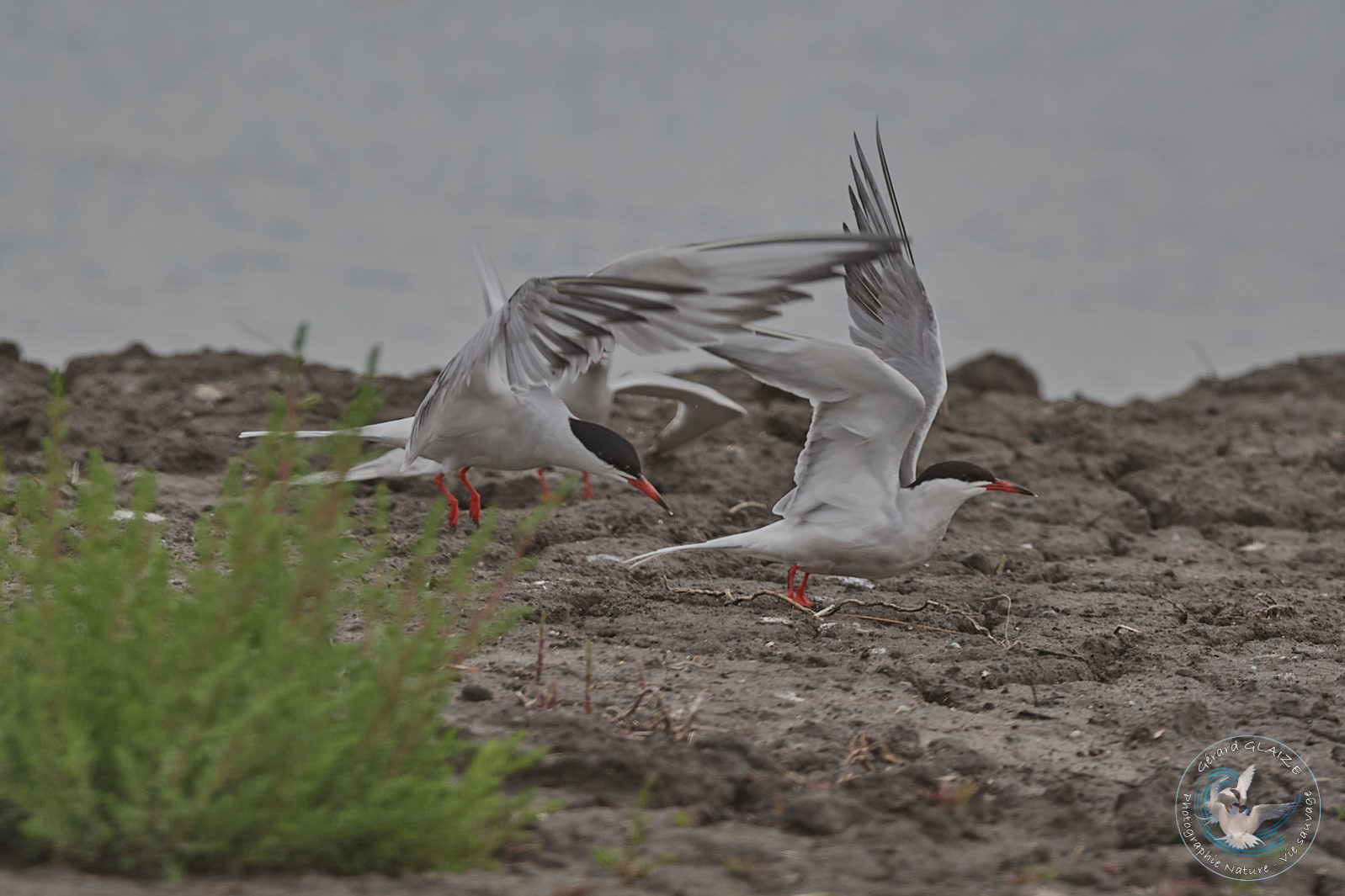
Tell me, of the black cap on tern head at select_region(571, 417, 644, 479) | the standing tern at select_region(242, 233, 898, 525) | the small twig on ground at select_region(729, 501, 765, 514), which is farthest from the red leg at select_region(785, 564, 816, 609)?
the small twig on ground at select_region(729, 501, 765, 514)

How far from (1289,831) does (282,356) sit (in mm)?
6574

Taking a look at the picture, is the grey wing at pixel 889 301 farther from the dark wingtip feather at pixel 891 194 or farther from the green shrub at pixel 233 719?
the green shrub at pixel 233 719

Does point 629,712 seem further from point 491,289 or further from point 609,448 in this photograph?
point 491,289

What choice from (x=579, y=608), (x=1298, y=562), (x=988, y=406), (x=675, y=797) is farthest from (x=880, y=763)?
(x=988, y=406)

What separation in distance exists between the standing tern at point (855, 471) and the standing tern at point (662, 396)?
1609mm

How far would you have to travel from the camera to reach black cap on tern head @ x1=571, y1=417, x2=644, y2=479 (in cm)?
534

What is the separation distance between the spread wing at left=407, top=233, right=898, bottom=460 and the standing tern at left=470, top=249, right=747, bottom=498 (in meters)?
2.50

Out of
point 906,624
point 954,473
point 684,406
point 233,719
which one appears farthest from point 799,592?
point 233,719

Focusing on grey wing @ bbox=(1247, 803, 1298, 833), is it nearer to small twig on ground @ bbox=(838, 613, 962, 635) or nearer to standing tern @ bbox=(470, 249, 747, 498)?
small twig on ground @ bbox=(838, 613, 962, 635)

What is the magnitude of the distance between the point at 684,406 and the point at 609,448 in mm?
1549

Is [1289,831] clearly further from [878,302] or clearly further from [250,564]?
[878,302]

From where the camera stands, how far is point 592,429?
5402 mm

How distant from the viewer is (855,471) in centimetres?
480

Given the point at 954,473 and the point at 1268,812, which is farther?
the point at 954,473
